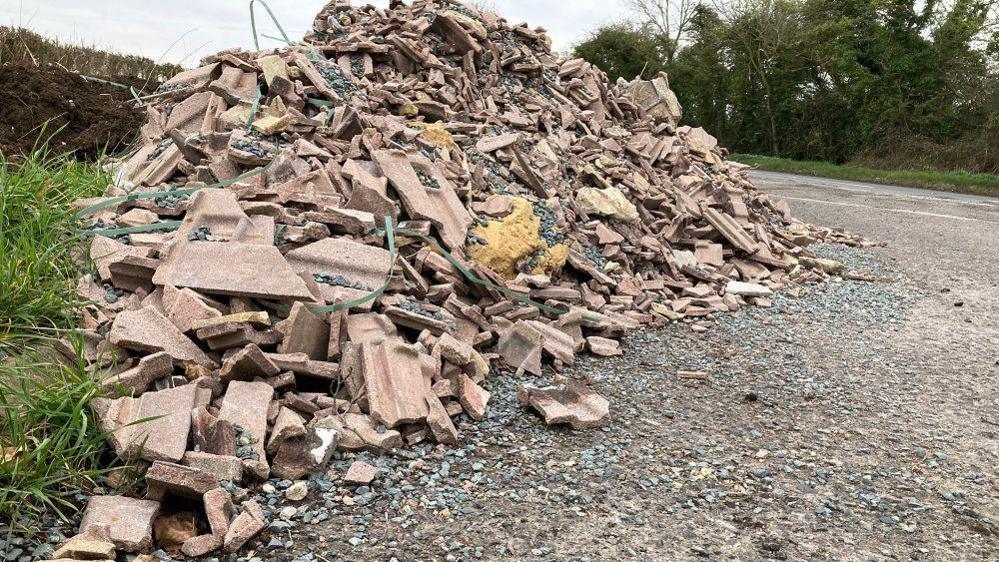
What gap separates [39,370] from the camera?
3.53 m

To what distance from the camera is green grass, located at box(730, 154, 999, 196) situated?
17.2 meters

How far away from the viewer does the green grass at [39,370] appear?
9.82 ft

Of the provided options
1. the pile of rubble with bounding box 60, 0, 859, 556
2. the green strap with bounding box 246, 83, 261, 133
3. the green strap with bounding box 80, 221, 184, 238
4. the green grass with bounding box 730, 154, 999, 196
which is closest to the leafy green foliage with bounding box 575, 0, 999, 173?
the green grass with bounding box 730, 154, 999, 196

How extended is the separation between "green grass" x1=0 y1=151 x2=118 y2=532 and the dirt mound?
412 centimetres

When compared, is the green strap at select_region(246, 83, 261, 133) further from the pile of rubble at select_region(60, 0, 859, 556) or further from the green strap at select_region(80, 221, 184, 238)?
the green strap at select_region(80, 221, 184, 238)

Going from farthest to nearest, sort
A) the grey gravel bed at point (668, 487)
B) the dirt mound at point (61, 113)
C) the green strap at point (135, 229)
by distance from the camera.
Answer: the dirt mound at point (61, 113) → the green strap at point (135, 229) → the grey gravel bed at point (668, 487)

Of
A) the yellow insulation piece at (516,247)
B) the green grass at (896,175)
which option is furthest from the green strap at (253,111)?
the green grass at (896,175)

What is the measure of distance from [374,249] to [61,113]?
22.7ft

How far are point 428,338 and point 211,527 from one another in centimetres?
183

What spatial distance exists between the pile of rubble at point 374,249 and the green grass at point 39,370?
0.14 meters

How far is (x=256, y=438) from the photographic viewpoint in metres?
3.46

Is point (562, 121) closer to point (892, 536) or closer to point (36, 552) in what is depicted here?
point (892, 536)

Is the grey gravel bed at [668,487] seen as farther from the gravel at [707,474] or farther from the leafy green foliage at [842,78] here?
the leafy green foliage at [842,78]

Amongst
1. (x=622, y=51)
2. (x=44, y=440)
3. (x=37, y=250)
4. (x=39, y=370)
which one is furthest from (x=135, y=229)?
(x=622, y=51)
